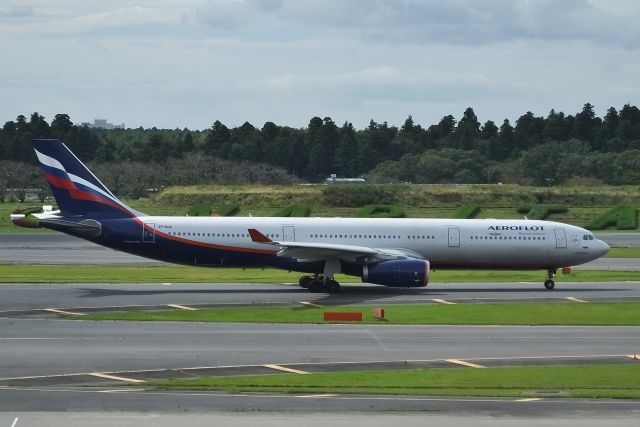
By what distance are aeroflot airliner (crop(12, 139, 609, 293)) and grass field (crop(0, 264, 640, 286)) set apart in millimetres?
3772

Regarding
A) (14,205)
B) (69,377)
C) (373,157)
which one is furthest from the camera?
(373,157)

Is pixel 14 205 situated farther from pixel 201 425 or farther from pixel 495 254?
pixel 201 425

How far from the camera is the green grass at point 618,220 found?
3681 inches

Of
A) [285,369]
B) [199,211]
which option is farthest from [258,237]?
[199,211]

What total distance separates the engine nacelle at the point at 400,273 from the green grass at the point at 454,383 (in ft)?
56.5

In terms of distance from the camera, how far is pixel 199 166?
14288cm

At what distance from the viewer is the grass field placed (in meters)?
53.2

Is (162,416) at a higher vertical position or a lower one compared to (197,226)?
lower

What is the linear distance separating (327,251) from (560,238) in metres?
11.5

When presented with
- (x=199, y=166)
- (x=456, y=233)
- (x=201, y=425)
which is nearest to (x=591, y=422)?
(x=201, y=425)

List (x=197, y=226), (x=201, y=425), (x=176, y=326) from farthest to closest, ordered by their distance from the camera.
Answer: (x=197, y=226), (x=176, y=326), (x=201, y=425)

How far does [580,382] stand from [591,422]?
15.2 feet

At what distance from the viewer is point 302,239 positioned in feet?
162

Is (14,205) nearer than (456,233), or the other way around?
(456,233)
